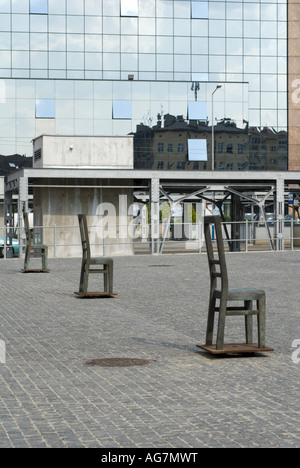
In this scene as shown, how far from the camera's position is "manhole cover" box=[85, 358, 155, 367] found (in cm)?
897

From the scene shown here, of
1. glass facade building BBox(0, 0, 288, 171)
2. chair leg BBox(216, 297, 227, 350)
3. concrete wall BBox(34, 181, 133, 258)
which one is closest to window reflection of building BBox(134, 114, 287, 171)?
glass facade building BBox(0, 0, 288, 171)

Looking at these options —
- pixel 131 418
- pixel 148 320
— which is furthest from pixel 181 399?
pixel 148 320

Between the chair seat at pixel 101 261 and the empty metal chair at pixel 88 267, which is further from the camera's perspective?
the chair seat at pixel 101 261

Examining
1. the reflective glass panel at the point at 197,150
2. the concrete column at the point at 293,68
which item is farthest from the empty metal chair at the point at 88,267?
the concrete column at the point at 293,68

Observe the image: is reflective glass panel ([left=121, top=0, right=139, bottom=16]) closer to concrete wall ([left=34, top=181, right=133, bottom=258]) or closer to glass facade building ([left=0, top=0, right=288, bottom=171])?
glass facade building ([left=0, top=0, right=288, bottom=171])

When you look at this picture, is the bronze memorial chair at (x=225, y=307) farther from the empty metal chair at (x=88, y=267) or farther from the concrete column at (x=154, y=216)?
the concrete column at (x=154, y=216)

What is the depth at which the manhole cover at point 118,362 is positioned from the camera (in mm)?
8969

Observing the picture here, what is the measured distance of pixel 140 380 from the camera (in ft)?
26.5

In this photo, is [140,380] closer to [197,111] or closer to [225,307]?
[225,307]

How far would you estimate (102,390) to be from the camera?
7.60 metres

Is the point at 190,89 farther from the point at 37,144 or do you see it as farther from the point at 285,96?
the point at 37,144

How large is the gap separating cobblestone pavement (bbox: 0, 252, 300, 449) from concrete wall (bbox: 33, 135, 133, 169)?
73.6 ft

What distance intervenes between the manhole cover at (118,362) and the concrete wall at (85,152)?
2934 cm

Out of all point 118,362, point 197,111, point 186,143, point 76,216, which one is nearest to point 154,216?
point 76,216
